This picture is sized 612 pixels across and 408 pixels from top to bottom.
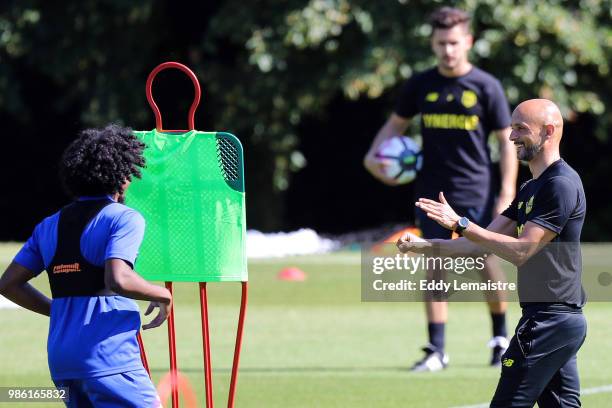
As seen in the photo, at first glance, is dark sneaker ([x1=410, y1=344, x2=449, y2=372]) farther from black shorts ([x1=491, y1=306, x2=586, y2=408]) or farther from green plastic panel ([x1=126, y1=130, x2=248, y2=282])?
black shorts ([x1=491, y1=306, x2=586, y2=408])

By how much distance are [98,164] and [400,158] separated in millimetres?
4724

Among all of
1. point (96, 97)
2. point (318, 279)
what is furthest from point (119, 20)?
point (318, 279)

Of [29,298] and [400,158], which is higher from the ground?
[400,158]

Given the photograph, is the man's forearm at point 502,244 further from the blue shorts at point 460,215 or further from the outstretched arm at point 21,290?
the blue shorts at point 460,215

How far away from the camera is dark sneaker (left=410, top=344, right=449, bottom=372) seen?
30.3ft

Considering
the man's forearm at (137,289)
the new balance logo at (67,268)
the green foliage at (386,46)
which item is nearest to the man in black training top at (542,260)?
the man's forearm at (137,289)

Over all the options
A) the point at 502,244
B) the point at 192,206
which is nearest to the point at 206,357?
the point at 192,206

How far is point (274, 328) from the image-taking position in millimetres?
11828

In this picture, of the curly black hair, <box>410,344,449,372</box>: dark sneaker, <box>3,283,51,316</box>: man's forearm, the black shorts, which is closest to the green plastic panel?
the curly black hair

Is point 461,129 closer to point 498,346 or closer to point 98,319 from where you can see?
point 498,346

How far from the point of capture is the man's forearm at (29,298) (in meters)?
5.38

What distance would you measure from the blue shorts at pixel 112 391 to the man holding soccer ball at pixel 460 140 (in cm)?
446

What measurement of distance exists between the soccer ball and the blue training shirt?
4.76 meters

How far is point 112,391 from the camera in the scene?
5.04 metres
